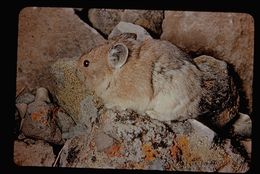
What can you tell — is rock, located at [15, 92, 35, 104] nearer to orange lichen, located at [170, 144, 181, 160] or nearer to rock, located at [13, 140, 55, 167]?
rock, located at [13, 140, 55, 167]

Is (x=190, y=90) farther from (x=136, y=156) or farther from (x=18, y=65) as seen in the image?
(x=18, y=65)

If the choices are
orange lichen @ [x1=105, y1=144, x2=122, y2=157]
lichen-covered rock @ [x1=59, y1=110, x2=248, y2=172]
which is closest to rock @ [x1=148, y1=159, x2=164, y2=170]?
lichen-covered rock @ [x1=59, y1=110, x2=248, y2=172]

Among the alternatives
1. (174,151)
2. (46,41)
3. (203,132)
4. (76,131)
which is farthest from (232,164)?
(46,41)

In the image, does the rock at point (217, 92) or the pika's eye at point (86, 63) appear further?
Answer: the pika's eye at point (86, 63)

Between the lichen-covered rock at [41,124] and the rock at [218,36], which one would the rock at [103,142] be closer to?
the lichen-covered rock at [41,124]

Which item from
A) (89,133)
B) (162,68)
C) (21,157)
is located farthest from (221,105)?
(21,157)

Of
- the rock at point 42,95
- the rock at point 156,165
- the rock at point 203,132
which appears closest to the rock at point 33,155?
the rock at point 42,95

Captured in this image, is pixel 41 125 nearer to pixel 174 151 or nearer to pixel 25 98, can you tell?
pixel 25 98
